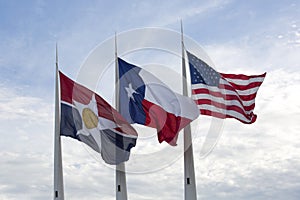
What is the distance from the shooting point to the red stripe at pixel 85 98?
4419cm

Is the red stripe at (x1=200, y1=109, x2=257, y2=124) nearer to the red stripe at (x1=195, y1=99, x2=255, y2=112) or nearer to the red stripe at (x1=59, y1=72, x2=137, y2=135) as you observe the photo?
the red stripe at (x1=195, y1=99, x2=255, y2=112)

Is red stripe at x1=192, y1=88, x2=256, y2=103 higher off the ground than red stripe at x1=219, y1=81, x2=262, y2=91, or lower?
lower

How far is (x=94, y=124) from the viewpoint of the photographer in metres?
43.8

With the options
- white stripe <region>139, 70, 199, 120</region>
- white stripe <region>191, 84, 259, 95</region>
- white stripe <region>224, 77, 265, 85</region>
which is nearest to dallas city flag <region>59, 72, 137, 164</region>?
white stripe <region>139, 70, 199, 120</region>

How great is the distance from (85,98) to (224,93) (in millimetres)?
11388

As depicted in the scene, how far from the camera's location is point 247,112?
4497 centimetres

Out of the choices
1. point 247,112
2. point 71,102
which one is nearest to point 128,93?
point 71,102

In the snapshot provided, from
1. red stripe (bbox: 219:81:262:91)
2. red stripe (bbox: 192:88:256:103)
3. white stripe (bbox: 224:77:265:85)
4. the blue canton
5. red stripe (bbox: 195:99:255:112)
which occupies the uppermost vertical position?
the blue canton

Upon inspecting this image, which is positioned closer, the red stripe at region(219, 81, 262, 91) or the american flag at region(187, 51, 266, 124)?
the american flag at region(187, 51, 266, 124)

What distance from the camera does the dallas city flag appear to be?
143ft

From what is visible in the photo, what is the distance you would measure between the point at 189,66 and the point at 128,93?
5.89 meters

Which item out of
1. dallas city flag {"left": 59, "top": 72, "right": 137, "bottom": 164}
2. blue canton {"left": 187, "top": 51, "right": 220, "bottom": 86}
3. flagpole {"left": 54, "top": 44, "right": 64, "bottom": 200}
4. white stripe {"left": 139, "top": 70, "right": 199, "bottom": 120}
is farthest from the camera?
blue canton {"left": 187, "top": 51, "right": 220, "bottom": 86}

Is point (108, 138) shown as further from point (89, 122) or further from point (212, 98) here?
point (212, 98)

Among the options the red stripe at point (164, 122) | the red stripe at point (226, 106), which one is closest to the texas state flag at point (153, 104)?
the red stripe at point (164, 122)
